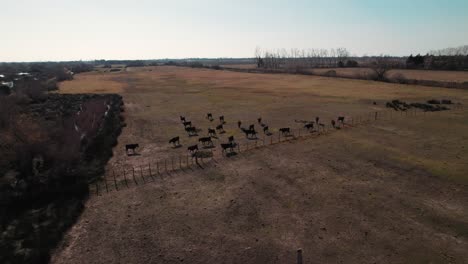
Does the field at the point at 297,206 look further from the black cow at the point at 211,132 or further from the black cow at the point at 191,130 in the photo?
the black cow at the point at 211,132

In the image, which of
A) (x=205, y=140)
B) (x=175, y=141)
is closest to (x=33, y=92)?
(x=175, y=141)

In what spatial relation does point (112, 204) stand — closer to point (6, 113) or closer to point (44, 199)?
point (44, 199)

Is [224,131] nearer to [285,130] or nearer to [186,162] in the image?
[285,130]

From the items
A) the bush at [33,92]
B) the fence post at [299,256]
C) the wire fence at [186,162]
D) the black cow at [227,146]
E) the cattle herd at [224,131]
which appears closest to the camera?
the fence post at [299,256]

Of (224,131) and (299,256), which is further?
(224,131)

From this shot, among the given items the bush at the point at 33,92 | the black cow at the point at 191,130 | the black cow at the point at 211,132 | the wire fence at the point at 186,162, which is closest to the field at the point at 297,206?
the wire fence at the point at 186,162

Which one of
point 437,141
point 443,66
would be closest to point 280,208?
point 437,141

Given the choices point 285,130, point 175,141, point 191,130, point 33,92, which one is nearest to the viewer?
point 175,141
